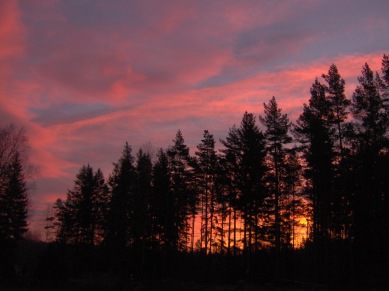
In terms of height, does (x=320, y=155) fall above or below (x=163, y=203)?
above

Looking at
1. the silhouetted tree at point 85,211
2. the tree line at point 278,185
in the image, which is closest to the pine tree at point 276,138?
the tree line at point 278,185

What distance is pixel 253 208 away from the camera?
3575cm

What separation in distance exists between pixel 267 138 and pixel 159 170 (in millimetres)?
14673

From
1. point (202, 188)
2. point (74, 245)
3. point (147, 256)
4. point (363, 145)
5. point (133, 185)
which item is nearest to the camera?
point (363, 145)

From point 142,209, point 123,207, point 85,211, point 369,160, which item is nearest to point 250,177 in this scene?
point 369,160

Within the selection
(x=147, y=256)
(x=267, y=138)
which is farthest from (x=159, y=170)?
(x=267, y=138)

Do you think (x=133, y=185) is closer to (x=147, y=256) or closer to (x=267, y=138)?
(x=147, y=256)

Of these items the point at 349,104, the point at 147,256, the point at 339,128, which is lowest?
the point at 147,256

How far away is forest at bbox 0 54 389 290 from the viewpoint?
30.0 meters

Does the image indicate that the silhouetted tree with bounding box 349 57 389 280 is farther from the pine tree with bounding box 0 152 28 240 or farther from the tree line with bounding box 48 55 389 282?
the pine tree with bounding box 0 152 28 240

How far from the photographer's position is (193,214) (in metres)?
47.0

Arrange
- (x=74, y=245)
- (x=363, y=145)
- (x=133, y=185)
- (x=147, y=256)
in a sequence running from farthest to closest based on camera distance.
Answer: (x=74, y=245) → (x=133, y=185) → (x=147, y=256) → (x=363, y=145)

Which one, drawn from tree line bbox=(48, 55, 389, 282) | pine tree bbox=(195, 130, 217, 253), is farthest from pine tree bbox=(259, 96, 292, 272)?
pine tree bbox=(195, 130, 217, 253)

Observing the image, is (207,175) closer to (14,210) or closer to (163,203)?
(163,203)
